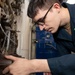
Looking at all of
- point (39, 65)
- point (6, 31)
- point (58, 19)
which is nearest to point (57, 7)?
point (58, 19)

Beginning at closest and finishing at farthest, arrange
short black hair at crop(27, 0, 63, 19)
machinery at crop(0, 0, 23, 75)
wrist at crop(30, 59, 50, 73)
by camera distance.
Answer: wrist at crop(30, 59, 50, 73), short black hair at crop(27, 0, 63, 19), machinery at crop(0, 0, 23, 75)

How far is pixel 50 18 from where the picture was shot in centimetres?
139

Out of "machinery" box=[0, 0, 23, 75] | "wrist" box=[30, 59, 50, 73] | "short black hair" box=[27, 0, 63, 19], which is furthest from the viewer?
"machinery" box=[0, 0, 23, 75]

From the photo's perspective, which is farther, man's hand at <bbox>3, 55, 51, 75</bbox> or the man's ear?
the man's ear

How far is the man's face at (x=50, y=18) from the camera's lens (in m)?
1.36

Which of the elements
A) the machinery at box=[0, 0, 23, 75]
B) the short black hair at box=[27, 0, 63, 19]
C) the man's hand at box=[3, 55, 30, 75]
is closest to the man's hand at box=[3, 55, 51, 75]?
the man's hand at box=[3, 55, 30, 75]

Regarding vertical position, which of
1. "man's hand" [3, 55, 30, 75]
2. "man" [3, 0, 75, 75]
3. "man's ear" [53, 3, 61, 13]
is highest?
"man's ear" [53, 3, 61, 13]

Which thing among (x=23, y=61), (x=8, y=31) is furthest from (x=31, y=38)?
(x=23, y=61)

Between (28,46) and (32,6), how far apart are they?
201 cm

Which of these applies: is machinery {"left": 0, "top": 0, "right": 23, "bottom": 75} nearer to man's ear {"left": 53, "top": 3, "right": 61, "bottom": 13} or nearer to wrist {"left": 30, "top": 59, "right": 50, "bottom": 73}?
man's ear {"left": 53, "top": 3, "right": 61, "bottom": 13}

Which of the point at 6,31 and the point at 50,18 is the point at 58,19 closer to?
the point at 50,18

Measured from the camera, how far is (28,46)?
329cm

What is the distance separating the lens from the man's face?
136 cm

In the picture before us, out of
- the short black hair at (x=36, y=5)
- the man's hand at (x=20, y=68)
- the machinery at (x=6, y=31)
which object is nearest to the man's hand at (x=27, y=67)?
the man's hand at (x=20, y=68)
